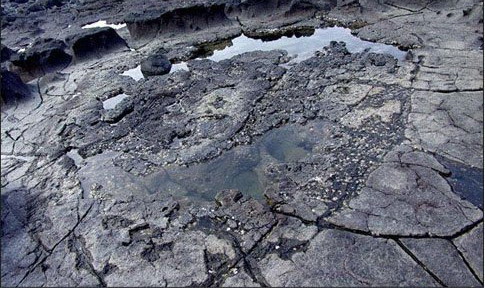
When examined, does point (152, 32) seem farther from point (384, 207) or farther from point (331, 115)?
point (384, 207)

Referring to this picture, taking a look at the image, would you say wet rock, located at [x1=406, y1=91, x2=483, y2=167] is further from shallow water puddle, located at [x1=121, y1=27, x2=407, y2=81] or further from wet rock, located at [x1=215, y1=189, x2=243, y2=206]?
wet rock, located at [x1=215, y1=189, x2=243, y2=206]

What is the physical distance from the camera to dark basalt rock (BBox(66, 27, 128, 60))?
6371 mm

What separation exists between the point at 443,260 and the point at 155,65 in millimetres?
4553

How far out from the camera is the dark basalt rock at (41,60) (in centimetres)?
599

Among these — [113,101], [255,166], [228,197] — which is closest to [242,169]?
[255,166]

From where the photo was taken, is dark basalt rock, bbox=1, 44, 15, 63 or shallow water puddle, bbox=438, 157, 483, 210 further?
dark basalt rock, bbox=1, 44, 15, 63

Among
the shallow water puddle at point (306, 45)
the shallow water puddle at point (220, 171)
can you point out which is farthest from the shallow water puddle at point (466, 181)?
the shallow water puddle at point (306, 45)

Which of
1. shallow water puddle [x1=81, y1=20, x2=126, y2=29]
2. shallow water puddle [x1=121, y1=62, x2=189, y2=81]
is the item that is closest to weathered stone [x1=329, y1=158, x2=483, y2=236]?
shallow water puddle [x1=121, y1=62, x2=189, y2=81]

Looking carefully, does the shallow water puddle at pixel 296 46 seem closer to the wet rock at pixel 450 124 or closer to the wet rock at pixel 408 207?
the wet rock at pixel 450 124

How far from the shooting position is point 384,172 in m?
3.14

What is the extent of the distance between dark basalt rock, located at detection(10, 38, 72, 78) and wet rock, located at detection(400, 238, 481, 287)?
592cm

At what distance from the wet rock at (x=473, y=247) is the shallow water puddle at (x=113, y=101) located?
13.3 ft

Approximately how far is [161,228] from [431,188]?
2138 millimetres

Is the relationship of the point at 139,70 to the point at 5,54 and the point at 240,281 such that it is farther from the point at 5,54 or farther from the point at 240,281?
the point at 240,281
